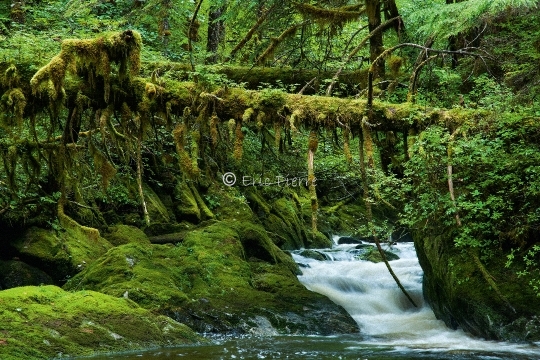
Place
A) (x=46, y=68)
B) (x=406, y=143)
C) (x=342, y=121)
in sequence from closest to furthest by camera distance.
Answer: (x=46, y=68) < (x=342, y=121) < (x=406, y=143)

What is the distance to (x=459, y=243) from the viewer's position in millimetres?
9047

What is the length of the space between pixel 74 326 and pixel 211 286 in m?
3.77

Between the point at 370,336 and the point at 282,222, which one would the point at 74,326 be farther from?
the point at 282,222

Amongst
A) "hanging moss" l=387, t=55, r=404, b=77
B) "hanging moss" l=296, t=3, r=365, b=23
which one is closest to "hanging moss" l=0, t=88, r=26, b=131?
"hanging moss" l=296, t=3, r=365, b=23

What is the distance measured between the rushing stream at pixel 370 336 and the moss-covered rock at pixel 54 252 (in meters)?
4.11

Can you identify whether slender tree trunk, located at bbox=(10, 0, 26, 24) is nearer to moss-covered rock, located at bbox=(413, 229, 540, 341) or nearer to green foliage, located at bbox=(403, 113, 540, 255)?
green foliage, located at bbox=(403, 113, 540, 255)

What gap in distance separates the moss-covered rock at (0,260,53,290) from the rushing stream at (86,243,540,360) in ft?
13.7

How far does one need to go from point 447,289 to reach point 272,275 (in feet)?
12.7

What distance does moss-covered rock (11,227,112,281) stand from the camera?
11.4 m

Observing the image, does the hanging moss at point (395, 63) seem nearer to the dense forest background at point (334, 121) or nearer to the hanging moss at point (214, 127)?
the dense forest background at point (334, 121)

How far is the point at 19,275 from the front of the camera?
10.9 m

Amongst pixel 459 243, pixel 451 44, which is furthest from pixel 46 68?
pixel 451 44

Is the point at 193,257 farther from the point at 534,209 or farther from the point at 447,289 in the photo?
the point at 534,209

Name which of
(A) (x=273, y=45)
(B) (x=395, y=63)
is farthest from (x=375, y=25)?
(A) (x=273, y=45)
